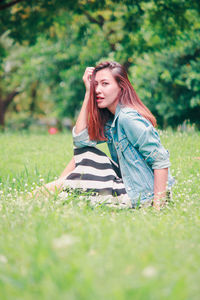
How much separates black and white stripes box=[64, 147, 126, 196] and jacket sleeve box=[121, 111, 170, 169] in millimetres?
409

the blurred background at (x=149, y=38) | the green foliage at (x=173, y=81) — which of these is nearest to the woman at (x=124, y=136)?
the blurred background at (x=149, y=38)

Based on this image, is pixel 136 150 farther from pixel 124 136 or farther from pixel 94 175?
pixel 94 175

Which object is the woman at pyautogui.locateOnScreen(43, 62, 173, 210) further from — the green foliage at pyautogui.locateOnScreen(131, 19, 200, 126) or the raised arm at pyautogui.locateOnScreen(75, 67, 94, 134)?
the green foliage at pyautogui.locateOnScreen(131, 19, 200, 126)

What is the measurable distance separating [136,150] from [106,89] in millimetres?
743

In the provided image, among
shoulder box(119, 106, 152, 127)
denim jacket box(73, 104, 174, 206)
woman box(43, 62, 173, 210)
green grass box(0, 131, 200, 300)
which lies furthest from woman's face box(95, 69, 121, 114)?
green grass box(0, 131, 200, 300)

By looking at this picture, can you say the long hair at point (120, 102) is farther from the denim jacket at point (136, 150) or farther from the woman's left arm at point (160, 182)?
the woman's left arm at point (160, 182)

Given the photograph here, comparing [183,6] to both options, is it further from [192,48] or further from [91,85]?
[91,85]

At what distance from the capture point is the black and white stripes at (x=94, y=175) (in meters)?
3.49

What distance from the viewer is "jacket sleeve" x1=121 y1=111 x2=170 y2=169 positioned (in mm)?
3373

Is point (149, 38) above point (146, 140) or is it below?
above

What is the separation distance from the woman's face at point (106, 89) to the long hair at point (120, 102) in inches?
1.8

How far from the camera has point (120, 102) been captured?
3.70 m

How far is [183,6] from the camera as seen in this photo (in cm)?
836

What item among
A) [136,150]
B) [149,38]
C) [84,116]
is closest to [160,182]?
[136,150]
